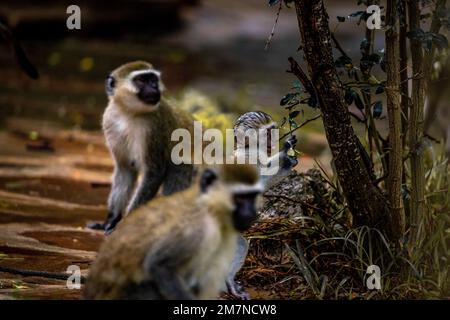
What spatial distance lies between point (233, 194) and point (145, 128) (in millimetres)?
3413

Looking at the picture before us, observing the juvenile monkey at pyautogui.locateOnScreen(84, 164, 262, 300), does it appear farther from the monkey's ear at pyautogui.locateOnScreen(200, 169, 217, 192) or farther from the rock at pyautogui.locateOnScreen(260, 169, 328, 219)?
the rock at pyautogui.locateOnScreen(260, 169, 328, 219)

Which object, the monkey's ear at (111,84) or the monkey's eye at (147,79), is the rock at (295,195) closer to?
the monkey's eye at (147,79)

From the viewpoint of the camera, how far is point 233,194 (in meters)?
4.66

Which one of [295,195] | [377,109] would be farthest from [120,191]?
[377,109]

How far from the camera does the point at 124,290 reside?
471cm

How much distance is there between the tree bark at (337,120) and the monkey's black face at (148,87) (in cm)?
200

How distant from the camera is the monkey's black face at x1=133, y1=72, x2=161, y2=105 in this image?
7.85m

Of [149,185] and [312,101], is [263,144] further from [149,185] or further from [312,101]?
[149,185]

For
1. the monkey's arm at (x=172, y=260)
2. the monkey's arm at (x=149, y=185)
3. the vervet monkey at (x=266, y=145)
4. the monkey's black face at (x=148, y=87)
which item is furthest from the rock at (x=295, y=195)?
the monkey's arm at (x=172, y=260)
